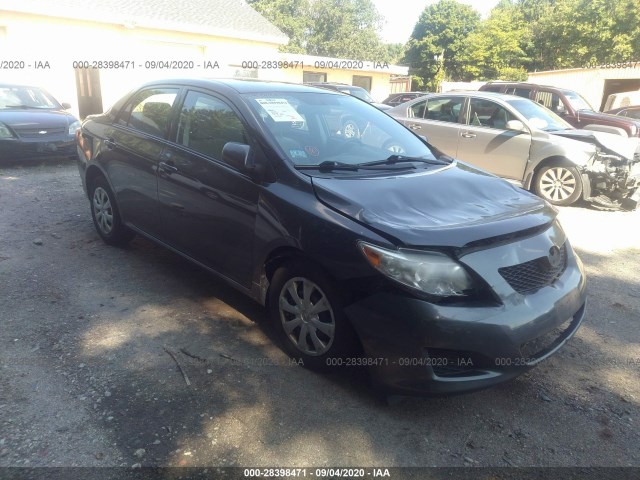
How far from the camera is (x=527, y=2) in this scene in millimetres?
61344

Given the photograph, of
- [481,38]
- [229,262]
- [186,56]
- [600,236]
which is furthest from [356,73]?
[229,262]

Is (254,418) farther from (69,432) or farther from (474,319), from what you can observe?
(474,319)

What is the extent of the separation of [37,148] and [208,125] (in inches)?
249

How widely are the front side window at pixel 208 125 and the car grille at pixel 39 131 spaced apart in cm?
605

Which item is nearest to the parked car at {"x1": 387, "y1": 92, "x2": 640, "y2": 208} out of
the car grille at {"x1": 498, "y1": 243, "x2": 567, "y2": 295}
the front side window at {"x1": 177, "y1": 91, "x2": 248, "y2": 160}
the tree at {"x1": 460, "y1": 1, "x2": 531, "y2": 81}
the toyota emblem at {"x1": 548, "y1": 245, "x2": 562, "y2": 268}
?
the toyota emblem at {"x1": 548, "y1": 245, "x2": 562, "y2": 268}

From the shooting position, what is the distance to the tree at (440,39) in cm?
5184

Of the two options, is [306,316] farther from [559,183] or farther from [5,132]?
[5,132]

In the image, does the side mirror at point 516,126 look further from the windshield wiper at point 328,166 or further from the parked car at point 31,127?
the parked car at point 31,127

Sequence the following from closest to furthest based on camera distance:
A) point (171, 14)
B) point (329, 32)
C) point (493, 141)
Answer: point (493, 141) < point (171, 14) < point (329, 32)

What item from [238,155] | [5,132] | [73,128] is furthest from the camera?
[73,128]

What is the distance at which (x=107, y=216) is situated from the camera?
5078 mm

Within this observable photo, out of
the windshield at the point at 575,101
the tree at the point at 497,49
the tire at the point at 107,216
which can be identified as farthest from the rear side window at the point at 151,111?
the tree at the point at 497,49

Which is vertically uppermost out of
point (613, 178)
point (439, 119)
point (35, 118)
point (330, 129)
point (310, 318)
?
point (330, 129)

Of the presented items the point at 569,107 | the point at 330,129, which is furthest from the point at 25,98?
the point at 569,107
